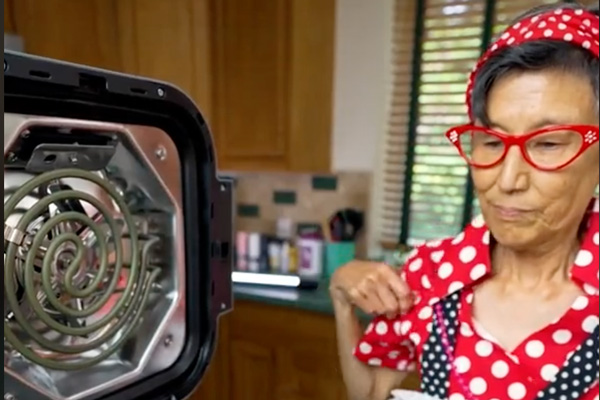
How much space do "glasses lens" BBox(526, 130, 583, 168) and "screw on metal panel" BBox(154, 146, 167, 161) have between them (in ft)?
1.23

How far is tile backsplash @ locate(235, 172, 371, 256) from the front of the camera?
1699 millimetres

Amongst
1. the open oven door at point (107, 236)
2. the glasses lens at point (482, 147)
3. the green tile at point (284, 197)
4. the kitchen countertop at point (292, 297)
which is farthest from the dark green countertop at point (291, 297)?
the glasses lens at point (482, 147)

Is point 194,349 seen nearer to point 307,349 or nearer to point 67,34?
point 67,34

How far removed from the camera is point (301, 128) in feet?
4.96

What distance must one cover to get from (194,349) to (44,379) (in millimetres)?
171

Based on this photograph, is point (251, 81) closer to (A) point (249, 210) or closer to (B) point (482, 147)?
(A) point (249, 210)

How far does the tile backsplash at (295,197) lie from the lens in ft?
5.58

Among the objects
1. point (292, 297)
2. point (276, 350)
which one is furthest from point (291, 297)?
point (276, 350)

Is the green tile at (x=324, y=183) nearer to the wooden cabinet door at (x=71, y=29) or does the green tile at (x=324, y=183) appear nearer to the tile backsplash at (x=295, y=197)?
the tile backsplash at (x=295, y=197)

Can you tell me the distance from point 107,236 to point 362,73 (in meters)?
1.09

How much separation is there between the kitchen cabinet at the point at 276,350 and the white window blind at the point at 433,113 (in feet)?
0.96

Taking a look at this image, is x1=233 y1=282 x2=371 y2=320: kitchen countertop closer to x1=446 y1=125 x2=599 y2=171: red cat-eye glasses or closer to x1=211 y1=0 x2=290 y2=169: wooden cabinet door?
x1=211 y1=0 x2=290 y2=169: wooden cabinet door

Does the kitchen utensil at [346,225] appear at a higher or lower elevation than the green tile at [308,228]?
higher

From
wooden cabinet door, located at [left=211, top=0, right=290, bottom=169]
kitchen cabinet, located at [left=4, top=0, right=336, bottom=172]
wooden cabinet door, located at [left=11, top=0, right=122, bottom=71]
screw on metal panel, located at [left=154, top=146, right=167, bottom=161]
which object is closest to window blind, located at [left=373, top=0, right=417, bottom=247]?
kitchen cabinet, located at [left=4, top=0, right=336, bottom=172]
